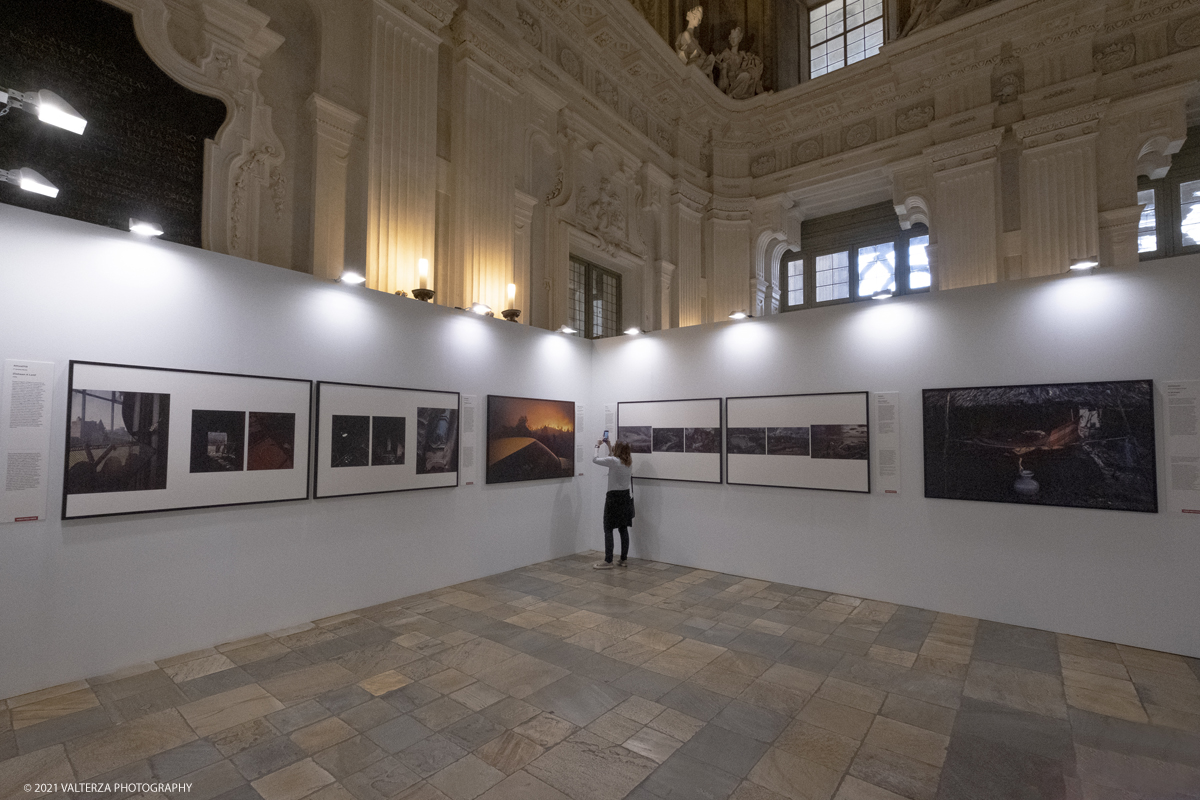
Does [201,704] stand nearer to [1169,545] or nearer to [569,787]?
[569,787]

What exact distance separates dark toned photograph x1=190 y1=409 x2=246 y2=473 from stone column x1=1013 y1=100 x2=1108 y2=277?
1333 cm

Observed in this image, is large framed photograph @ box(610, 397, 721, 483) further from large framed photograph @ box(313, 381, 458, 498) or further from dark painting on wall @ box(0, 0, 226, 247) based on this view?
dark painting on wall @ box(0, 0, 226, 247)

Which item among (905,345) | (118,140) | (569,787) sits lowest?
(569,787)

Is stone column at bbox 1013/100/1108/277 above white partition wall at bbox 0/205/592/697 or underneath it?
above

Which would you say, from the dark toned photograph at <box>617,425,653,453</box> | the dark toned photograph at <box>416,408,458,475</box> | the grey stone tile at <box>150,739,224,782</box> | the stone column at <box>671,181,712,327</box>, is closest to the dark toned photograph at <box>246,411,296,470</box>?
the dark toned photograph at <box>416,408,458,475</box>

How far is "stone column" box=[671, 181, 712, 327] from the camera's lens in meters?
14.3

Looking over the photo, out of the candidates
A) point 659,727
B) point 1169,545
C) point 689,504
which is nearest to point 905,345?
point 1169,545

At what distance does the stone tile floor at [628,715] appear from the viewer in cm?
368

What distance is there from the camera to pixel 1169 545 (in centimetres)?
594

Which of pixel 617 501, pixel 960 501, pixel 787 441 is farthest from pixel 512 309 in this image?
pixel 960 501

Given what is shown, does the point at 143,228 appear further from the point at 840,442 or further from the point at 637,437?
the point at 840,442

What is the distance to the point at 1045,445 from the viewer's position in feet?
21.7

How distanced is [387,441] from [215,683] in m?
3.06

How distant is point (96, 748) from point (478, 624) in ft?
10.8
